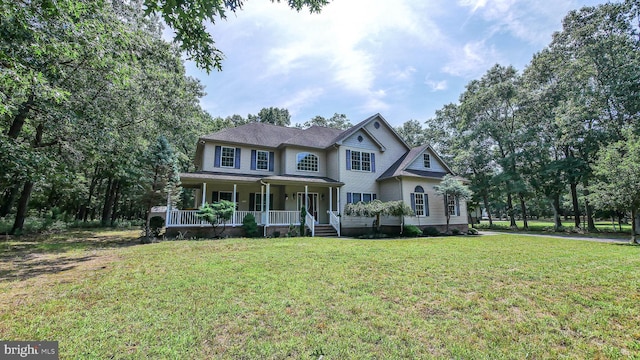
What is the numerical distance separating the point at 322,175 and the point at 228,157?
21.7 feet

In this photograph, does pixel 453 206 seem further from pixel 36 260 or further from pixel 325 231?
pixel 36 260

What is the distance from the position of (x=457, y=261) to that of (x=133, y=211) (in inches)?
1974

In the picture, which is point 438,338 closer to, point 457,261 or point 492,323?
point 492,323

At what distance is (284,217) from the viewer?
1617 centimetres

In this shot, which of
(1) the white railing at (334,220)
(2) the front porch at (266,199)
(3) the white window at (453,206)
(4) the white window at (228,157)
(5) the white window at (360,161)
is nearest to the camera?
(2) the front porch at (266,199)

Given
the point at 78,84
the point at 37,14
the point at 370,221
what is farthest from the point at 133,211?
the point at 37,14

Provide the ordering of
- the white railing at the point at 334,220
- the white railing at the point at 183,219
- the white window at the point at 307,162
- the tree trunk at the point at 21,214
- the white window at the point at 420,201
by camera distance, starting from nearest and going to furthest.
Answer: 1. the white railing at the point at 183,219
2. the tree trunk at the point at 21,214
3. the white railing at the point at 334,220
4. the white window at the point at 420,201
5. the white window at the point at 307,162

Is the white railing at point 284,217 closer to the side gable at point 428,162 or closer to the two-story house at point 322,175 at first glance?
the two-story house at point 322,175

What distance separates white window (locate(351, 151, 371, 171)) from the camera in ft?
61.8

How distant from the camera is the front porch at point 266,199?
14383 millimetres

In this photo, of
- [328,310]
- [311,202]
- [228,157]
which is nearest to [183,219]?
[228,157]

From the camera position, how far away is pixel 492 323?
384 cm

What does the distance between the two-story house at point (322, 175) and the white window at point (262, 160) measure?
2.7 inches

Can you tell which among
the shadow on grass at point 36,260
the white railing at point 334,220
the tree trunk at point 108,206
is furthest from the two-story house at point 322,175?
the tree trunk at point 108,206
